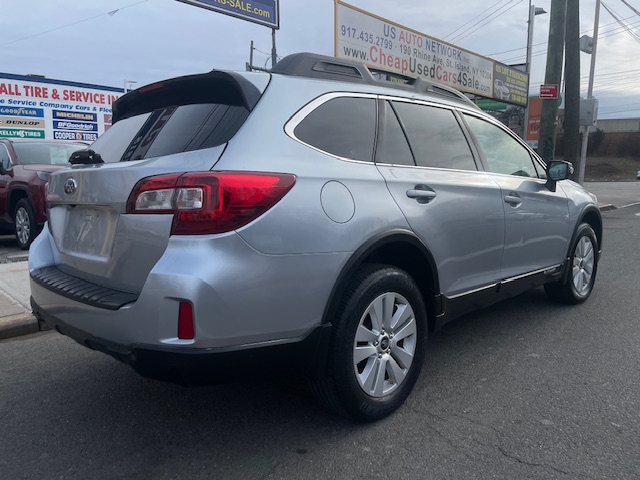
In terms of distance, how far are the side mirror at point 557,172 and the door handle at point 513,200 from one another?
0.64m

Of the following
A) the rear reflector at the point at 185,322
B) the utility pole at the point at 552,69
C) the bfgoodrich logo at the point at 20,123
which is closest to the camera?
the rear reflector at the point at 185,322

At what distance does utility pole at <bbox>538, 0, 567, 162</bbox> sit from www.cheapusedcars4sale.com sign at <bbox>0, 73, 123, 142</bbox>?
502 inches

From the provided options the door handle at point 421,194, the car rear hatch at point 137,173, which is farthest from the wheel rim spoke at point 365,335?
the car rear hatch at point 137,173

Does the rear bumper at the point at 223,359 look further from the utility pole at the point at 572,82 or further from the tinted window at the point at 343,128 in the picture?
the utility pole at the point at 572,82

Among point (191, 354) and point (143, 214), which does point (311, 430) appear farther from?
point (143, 214)

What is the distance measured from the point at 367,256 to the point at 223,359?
2.95 feet

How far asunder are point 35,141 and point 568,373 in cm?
793

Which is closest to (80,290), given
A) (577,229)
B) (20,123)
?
(577,229)

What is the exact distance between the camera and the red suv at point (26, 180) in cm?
724

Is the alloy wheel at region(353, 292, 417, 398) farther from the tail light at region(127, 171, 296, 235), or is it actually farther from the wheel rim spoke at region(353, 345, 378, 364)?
the tail light at region(127, 171, 296, 235)

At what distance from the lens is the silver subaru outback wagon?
2.25m

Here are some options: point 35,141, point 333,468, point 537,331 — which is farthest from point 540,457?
point 35,141

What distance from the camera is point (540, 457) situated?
8.32 ft

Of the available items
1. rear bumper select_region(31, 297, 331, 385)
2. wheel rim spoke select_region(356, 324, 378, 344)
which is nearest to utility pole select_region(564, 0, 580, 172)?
wheel rim spoke select_region(356, 324, 378, 344)
